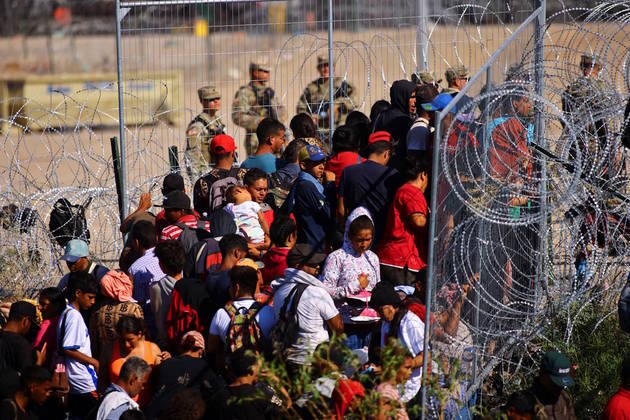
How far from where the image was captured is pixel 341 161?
28.2ft

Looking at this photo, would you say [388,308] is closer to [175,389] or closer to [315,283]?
[315,283]

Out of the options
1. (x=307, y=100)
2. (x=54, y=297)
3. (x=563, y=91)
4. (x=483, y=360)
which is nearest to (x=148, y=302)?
(x=54, y=297)

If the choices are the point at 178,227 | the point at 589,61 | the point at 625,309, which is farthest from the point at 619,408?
the point at 178,227

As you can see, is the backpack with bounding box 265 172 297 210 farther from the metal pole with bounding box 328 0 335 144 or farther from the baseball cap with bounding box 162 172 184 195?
the metal pole with bounding box 328 0 335 144

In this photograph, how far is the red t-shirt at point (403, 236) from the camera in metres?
7.51

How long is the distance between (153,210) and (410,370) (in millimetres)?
5324

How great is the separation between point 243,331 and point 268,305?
25cm

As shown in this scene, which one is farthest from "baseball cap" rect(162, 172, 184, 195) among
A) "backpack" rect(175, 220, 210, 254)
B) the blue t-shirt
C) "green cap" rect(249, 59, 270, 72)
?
"green cap" rect(249, 59, 270, 72)

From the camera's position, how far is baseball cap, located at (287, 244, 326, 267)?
22.9ft

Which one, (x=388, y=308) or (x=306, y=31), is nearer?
(x=388, y=308)

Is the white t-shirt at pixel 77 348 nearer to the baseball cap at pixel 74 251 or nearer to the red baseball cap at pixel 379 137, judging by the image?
the baseball cap at pixel 74 251

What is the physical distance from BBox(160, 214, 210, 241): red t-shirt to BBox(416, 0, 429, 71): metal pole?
422 cm

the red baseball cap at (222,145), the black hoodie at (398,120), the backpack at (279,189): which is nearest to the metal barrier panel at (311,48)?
the red baseball cap at (222,145)

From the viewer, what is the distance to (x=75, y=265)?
8.08 meters
